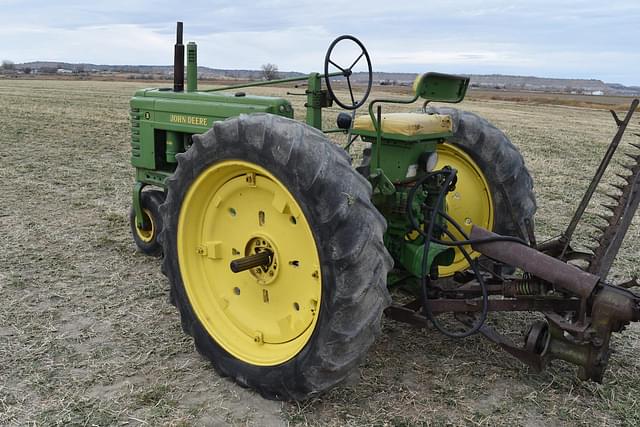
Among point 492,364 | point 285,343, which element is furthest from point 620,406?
point 285,343

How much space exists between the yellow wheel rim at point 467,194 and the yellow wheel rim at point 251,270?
1.54 metres

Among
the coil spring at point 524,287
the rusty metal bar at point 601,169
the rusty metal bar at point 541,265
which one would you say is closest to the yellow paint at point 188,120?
the rusty metal bar at point 541,265

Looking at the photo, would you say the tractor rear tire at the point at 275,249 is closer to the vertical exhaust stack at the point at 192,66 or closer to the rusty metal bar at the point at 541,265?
the rusty metal bar at the point at 541,265

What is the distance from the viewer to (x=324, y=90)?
161 inches

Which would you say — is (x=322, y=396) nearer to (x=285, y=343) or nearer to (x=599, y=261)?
(x=285, y=343)

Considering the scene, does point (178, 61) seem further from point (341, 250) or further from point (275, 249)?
point (341, 250)

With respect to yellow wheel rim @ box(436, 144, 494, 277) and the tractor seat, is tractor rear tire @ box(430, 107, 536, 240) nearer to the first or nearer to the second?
yellow wheel rim @ box(436, 144, 494, 277)

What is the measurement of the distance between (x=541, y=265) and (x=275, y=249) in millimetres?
1309

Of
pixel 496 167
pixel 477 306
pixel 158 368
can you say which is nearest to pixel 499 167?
pixel 496 167

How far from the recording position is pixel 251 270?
3180mm

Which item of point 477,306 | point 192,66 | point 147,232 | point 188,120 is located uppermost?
point 192,66

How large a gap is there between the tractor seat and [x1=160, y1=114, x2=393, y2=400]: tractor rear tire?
0.70m

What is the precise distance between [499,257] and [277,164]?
4.23 feet

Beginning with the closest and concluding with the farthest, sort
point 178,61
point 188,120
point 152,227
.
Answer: point 188,120
point 178,61
point 152,227
